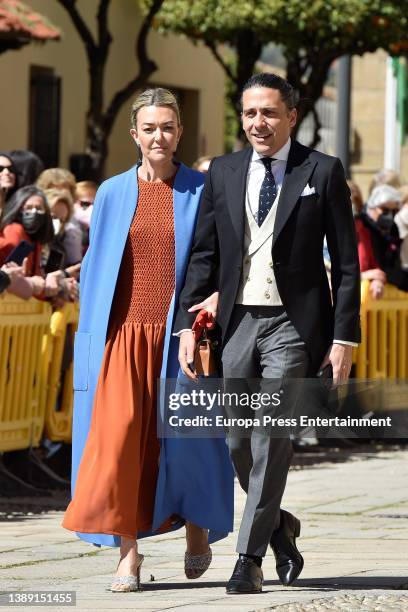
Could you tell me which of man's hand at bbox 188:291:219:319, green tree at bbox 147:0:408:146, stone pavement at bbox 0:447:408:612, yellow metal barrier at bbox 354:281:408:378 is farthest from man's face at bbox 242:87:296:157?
green tree at bbox 147:0:408:146

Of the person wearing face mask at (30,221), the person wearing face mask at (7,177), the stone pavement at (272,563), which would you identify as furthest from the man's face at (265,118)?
the person wearing face mask at (7,177)

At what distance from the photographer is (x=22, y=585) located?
7070mm

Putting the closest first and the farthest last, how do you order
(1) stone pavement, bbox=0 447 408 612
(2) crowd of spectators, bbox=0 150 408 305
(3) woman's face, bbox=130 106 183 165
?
(1) stone pavement, bbox=0 447 408 612, (3) woman's face, bbox=130 106 183 165, (2) crowd of spectators, bbox=0 150 408 305

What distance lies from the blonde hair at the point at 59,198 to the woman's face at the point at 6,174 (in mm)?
484

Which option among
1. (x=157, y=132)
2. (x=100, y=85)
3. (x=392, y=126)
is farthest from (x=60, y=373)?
(x=392, y=126)

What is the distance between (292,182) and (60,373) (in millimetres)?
4525

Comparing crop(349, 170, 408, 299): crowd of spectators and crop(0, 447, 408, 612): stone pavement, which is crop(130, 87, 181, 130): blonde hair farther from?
crop(349, 170, 408, 299): crowd of spectators

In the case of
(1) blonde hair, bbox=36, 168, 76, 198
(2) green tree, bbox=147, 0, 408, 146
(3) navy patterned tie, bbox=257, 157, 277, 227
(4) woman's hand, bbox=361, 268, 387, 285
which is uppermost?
(2) green tree, bbox=147, 0, 408, 146

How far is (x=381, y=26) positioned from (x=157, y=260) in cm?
1437

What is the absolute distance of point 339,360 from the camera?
6.78 m

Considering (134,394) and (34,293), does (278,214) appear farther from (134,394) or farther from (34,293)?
(34,293)

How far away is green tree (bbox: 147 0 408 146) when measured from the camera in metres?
20.9

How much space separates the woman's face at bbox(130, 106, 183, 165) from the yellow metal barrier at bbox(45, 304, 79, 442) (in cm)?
386

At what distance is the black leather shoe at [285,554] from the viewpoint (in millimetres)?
7000
